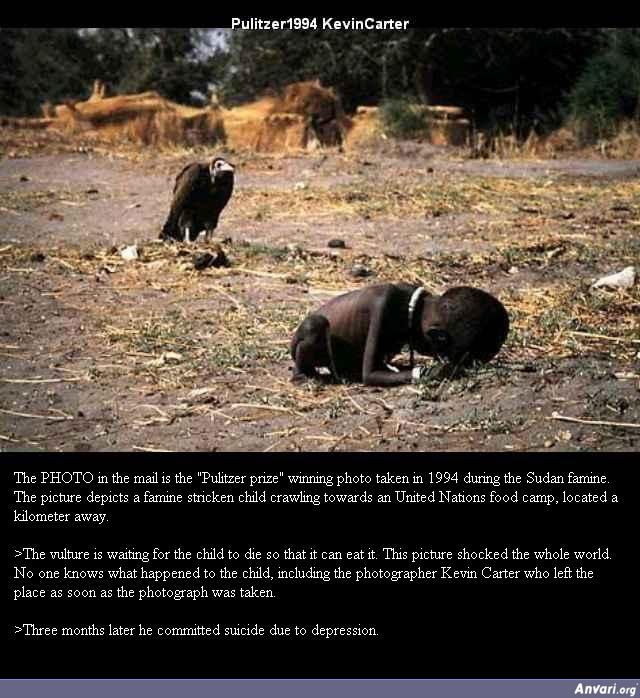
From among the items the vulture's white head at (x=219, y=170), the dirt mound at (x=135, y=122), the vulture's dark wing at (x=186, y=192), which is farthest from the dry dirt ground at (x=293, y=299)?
the dirt mound at (x=135, y=122)

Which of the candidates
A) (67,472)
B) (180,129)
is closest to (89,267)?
(67,472)

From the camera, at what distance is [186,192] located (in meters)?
9.90

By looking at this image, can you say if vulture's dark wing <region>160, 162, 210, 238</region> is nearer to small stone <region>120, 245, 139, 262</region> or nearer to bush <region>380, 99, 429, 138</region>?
small stone <region>120, 245, 139, 262</region>

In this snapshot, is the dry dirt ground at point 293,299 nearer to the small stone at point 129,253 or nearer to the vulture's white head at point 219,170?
the small stone at point 129,253

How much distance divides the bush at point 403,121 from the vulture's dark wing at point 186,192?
8236mm

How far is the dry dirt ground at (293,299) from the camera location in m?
5.18

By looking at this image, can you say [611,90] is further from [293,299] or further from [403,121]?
[293,299]

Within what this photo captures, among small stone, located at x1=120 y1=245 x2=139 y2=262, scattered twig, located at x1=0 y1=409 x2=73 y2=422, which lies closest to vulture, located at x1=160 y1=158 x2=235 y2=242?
small stone, located at x1=120 y1=245 x2=139 y2=262

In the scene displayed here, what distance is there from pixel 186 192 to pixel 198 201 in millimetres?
149

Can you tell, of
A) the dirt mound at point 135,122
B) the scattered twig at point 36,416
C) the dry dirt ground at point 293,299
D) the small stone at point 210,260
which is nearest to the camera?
the dry dirt ground at point 293,299

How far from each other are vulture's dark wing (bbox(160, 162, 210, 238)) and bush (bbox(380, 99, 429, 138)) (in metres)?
8.24

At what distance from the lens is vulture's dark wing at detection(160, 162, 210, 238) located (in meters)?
9.92

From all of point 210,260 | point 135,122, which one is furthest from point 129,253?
point 135,122

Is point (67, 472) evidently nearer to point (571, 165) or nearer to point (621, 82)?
point (571, 165)
